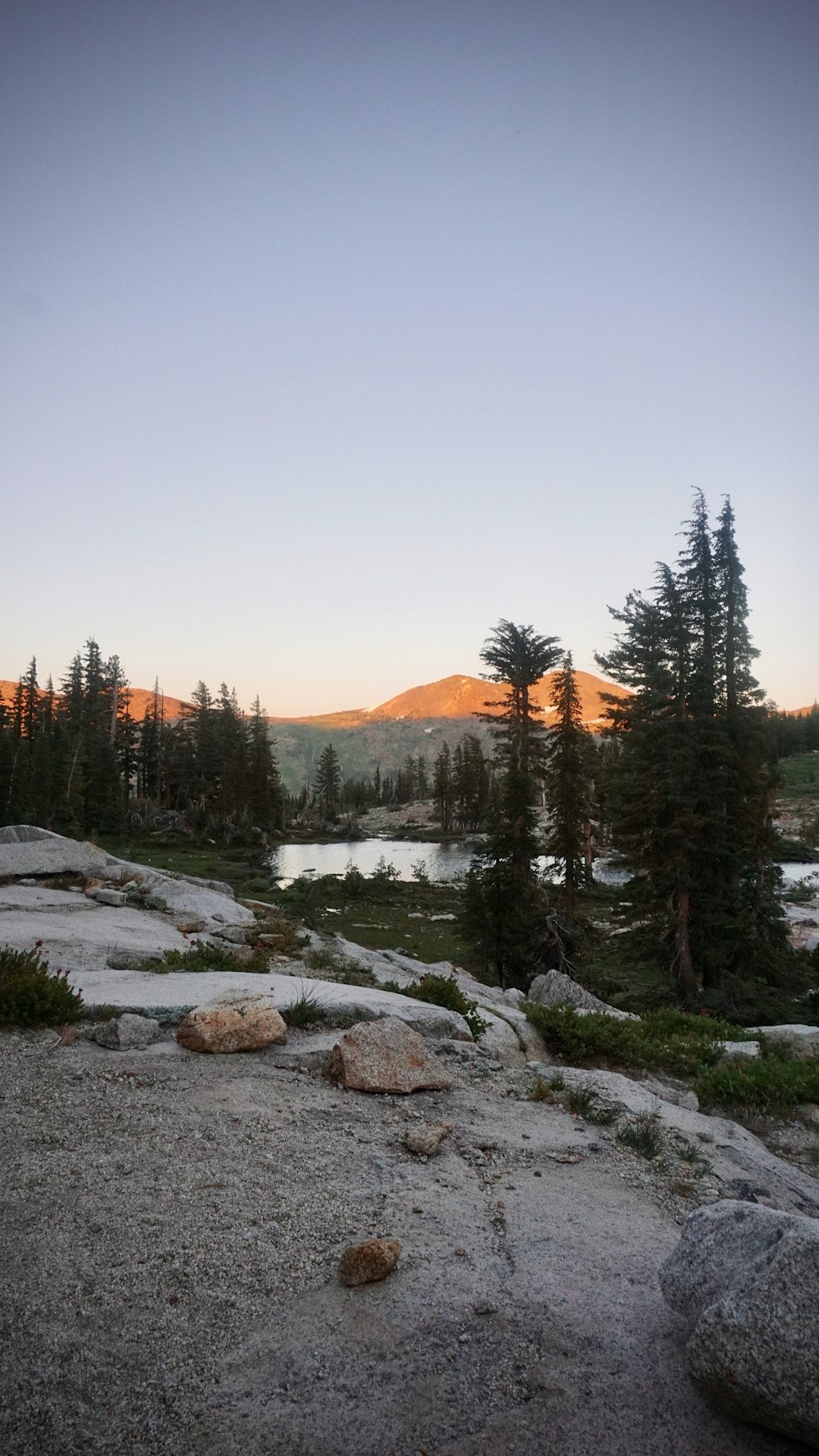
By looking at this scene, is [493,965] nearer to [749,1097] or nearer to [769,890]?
[769,890]

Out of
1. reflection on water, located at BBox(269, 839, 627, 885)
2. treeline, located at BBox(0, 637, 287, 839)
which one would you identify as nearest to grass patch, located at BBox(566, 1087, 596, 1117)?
reflection on water, located at BBox(269, 839, 627, 885)

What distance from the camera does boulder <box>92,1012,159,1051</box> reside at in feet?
25.8

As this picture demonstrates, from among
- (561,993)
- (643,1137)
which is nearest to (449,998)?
(643,1137)

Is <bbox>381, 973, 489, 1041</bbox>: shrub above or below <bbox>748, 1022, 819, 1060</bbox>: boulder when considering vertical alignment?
above

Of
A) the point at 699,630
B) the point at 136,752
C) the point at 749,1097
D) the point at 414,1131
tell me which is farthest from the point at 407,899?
the point at 136,752

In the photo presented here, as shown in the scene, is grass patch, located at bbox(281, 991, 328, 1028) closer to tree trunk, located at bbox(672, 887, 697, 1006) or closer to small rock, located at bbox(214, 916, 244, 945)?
small rock, located at bbox(214, 916, 244, 945)

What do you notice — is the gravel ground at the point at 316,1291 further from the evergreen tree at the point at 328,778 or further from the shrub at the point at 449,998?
the evergreen tree at the point at 328,778

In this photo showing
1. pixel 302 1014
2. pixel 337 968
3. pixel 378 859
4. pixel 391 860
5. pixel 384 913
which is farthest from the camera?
pixel 378 859

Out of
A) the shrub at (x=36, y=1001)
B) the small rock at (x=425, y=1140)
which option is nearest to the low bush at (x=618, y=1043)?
the small rock at (x=425, y=1140)

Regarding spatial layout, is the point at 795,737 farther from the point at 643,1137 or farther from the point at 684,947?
the point at 643,1137

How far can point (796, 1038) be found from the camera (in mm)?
12680

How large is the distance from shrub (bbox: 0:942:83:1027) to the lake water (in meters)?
38.1

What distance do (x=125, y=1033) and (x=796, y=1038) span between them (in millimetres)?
11997

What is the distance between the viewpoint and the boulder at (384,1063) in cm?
746
